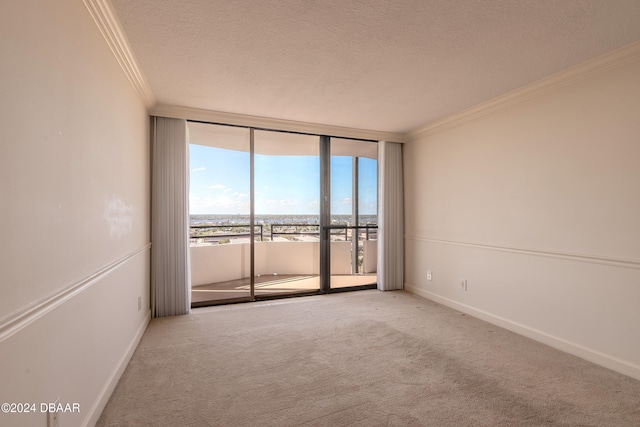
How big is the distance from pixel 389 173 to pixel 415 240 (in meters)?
1.11

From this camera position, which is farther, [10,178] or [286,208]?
[286,208]

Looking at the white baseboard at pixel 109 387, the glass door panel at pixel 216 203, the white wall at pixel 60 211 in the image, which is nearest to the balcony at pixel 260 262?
the glass door panel at pixel 216 203

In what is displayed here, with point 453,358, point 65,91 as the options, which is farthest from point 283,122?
point 453,358

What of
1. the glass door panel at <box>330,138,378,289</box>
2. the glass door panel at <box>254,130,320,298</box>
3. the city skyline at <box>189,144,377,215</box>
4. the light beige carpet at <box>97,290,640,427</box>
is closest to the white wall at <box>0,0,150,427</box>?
the light beige carpet at <box>97,290,640,427</box>

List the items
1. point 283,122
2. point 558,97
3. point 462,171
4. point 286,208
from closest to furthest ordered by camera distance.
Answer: point 558,97
point 462,171
point 283,122
point 286,208

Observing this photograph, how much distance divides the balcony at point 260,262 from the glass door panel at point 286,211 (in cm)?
2

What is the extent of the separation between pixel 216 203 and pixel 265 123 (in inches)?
55.7

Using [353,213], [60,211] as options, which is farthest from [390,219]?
[60,211]

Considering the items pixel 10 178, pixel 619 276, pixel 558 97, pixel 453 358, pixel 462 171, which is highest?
pixel 558 97

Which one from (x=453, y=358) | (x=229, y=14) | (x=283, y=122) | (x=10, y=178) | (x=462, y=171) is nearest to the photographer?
(x=10, y=178)

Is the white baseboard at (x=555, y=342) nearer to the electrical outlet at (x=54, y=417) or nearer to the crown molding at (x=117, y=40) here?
the electrical outlet at (x=54, y=417)

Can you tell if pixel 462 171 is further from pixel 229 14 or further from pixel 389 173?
pixel 229 14

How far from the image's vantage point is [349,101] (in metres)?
3.22

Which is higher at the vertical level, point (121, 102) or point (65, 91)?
point (121, 102)
